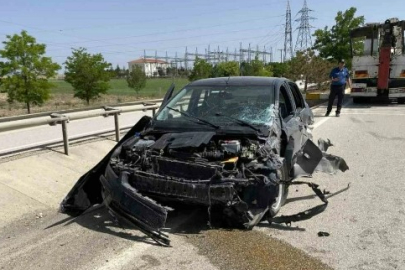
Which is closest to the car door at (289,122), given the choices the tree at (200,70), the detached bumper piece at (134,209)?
the detached bumper piece at (134,209)

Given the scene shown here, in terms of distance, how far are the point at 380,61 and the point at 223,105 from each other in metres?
12.9

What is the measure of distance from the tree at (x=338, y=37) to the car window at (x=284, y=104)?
75.6 feet

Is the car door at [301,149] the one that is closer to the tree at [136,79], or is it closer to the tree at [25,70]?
the tree at [25,70]

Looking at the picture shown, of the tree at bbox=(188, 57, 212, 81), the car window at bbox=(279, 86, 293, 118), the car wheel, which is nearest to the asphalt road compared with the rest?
the car wheel

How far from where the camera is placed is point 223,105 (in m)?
5.37

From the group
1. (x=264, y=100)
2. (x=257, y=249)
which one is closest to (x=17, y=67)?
(x=264, y=100)

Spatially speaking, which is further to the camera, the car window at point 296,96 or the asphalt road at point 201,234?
the car window at point 296,96

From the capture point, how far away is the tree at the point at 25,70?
2194 centimetres

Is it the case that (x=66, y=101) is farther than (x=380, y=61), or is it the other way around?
(x=66, y=101)

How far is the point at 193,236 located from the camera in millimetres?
4047

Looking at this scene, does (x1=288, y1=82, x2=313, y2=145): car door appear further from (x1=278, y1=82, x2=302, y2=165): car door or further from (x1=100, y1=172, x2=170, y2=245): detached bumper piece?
(x1=100, y1=172, x2=170, y2=245): detached bumper piece

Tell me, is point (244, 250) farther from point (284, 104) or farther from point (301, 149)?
point (284, 104)

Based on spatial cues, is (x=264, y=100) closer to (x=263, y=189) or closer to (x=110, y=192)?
(x=263, y=189)

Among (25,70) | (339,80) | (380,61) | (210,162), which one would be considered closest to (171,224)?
(210,162)
